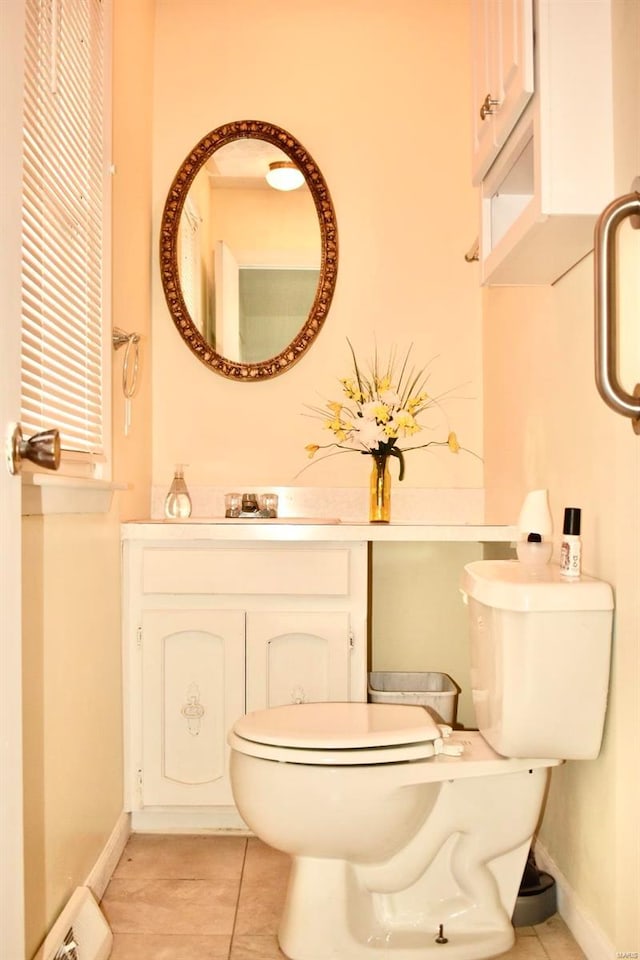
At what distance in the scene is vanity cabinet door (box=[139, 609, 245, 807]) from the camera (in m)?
2.24

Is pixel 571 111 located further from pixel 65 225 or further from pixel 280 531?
pixel 280 531

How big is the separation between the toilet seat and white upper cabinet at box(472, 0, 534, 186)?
3.93ft

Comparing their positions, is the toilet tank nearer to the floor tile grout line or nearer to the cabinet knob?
the floor tile grout line

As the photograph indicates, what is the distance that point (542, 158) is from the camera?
1.46m

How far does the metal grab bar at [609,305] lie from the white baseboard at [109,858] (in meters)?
1.52

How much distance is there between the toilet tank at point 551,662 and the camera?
1.54m

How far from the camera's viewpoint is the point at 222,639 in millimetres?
2256

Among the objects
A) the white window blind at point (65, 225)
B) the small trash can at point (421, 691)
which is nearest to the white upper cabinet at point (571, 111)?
the white window blind at point (65, 225)

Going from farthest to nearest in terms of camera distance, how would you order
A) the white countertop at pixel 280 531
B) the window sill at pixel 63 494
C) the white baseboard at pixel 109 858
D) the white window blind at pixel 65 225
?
the white countertop at pixel 280 531 < the white baseboard at pixel 109 858 < the white window blind at pixel 65 225 < the window sill at pixel 63 494

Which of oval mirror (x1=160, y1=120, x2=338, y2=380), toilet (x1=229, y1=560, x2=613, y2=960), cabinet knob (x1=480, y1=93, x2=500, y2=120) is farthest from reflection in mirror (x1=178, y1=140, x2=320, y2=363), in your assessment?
toilet (x1=229, y1=560, x2=613, y2=960)

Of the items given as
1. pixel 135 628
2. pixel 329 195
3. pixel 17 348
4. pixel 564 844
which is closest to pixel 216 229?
pixel 329 195

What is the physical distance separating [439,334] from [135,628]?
137cm

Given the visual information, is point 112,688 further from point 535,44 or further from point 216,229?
Answer: point 535,44

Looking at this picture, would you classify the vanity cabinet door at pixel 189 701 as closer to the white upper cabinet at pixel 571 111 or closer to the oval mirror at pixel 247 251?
the oval mirror at pixel 247 251
